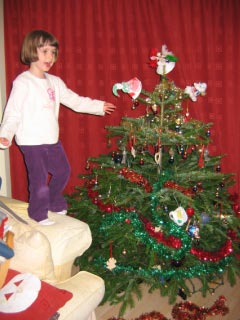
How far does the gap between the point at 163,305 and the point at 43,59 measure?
152cm

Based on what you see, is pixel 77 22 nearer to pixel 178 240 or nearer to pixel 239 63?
pixel 239 63

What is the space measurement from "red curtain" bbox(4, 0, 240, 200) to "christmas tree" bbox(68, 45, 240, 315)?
471mm

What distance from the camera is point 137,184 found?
6.08 ft

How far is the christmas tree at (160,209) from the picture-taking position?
68.5 inches

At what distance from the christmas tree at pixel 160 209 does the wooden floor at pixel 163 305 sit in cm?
7

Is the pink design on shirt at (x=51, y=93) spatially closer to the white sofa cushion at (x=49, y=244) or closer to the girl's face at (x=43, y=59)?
the girl's face at (x=43, y=59)

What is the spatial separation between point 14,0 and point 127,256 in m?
1.97

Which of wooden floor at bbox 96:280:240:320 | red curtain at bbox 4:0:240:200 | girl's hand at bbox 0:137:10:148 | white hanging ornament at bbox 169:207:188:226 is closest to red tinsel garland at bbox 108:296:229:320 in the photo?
wooden floor at bbox 96:280:240:320

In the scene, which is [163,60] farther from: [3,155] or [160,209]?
[3,155]

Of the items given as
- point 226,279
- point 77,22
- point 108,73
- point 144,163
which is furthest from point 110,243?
point 77,22

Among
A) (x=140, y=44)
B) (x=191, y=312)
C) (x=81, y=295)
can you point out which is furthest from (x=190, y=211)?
(x=140, y=44)

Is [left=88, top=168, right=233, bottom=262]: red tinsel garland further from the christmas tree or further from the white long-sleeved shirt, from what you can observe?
the white long-sleeved shirt

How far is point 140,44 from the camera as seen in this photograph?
7.59 feet

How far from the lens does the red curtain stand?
7.42 ft
